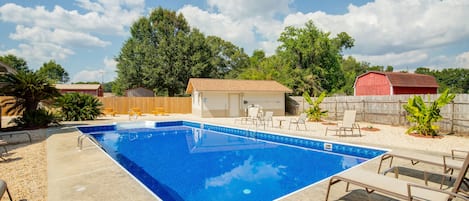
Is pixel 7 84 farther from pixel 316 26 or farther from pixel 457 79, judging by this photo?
pixel 457 79

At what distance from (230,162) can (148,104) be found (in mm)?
20245

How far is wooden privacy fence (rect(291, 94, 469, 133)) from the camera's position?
11016 mm

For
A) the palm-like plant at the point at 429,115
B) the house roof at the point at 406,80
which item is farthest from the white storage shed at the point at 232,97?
the house roof at the point at 406,80

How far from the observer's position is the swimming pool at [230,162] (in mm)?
5672

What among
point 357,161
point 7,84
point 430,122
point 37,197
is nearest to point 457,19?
point 430,122

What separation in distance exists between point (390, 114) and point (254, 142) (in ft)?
28.7

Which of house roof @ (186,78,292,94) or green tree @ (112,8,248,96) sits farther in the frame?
green tree @ (112,8,248,96)

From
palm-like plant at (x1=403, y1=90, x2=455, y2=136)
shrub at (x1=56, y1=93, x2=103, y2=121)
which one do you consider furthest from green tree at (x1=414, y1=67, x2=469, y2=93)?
shrub at (x1=56, y1=93, x2=103, y2=121)

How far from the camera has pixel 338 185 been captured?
4453 millimetres

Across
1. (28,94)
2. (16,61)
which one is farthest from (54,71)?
(28,94)

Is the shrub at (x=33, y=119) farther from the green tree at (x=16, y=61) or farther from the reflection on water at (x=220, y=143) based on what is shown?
the green tree at (x=16, y=61)

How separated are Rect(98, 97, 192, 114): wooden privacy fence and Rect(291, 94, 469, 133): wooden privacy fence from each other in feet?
41.7

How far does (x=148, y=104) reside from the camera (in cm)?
2616

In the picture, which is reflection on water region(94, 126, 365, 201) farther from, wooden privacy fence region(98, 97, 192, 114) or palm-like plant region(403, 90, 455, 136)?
wooden privacy fence region(98, 97, 192, 114)
